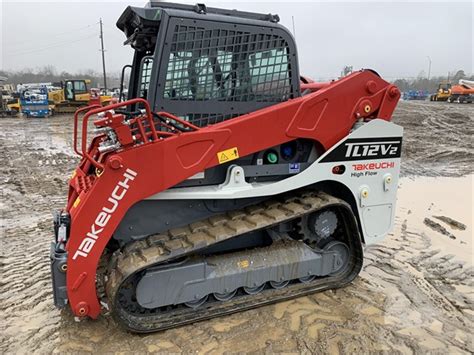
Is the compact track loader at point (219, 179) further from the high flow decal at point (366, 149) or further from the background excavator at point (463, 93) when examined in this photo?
the background excavator at point (463, 93)

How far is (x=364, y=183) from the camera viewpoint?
12.8ft

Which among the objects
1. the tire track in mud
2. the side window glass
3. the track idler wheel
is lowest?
the tire track in mud

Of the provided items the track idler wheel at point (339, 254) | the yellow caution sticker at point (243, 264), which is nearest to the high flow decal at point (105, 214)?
the yellow caution sticker at point (243, 264)

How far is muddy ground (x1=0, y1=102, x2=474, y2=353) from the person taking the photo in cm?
319

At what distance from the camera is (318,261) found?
3.83 metres

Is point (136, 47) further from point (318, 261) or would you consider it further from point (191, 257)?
point (318, 261)

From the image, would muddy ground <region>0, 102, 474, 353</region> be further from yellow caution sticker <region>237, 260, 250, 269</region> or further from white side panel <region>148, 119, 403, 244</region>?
white side panel <region>148, 119, 403, 244</region>

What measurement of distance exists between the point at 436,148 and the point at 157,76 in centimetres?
1126

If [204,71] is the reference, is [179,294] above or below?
below

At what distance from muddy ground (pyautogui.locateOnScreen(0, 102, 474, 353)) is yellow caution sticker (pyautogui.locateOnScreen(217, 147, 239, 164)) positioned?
54.2 inches

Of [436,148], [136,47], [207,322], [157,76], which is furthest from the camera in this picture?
[436,148]

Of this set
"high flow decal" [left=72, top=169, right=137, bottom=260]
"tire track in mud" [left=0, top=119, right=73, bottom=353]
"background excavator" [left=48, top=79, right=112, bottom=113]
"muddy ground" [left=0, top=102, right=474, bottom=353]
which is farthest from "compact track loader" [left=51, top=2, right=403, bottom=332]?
"background excavator" [left=48, top=79, right=112, bottom=113]

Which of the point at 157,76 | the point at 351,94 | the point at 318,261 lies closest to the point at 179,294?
the point at 318,261

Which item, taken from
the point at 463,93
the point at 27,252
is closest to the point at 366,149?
the point at 27,252
